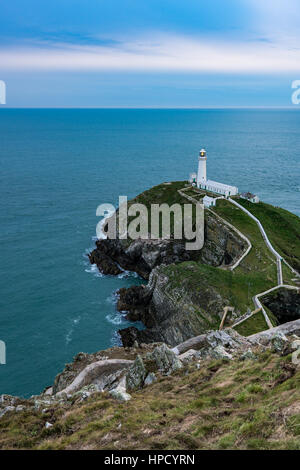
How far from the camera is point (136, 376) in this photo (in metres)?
22.8

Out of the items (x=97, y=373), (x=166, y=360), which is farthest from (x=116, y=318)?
(x=166, y=360)

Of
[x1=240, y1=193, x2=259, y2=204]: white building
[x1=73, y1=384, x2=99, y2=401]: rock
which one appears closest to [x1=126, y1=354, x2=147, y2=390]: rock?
[x1=73, y1=384, x2=99, y2=401]: rock

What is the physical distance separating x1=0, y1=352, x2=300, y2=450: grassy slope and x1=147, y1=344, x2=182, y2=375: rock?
5.22 ft

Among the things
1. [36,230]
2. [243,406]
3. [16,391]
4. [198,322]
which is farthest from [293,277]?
[36,230]

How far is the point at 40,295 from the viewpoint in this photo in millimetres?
56594

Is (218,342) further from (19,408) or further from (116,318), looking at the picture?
(116,318)

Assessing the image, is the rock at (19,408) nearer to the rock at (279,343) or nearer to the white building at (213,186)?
the rock at (279,343)

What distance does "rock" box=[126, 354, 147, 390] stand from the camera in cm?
2240

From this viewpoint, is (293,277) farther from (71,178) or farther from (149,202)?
(71,178)

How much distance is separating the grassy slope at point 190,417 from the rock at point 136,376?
1314 millimetres

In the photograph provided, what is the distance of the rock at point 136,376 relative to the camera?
22.4 metres

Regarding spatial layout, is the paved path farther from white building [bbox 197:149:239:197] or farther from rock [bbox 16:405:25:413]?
rock [bbox 16:405:25:413]

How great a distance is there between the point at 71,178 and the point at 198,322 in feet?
305

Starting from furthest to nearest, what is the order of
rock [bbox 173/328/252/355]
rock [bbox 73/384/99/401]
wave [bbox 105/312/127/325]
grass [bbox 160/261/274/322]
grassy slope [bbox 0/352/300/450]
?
wave [bbox 105/312/127/325] → grass [bbox 160/261/274/322] → rock [bbox 173/328/252/355] → rock [bbox 73/384/99/401] → grassy slope [bbox 0/352/300/450]
